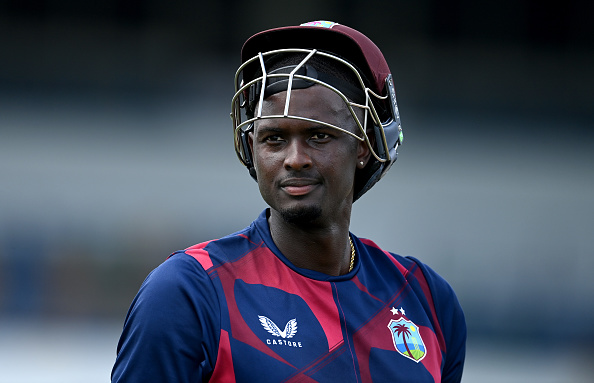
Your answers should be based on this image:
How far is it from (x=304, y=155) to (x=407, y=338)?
0.58 meters

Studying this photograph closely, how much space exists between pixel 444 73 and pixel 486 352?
265cm

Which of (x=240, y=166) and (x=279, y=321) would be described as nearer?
(x=279, y=321)

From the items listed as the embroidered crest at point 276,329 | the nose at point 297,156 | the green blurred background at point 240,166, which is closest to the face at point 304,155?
the nose at point 297,156

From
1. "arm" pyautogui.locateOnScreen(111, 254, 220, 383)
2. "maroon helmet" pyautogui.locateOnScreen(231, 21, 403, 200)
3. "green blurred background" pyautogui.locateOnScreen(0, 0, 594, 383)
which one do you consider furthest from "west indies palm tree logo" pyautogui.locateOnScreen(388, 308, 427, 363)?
"green blurred background" pyautogui.locateOnScreen(0, 0, 594, 383)

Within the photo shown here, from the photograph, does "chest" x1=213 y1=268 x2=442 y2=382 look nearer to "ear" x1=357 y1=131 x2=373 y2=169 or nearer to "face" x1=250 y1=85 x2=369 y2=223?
"face" x1=250 y1=85 x2=369 y2=223

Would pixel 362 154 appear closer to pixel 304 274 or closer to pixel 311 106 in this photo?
pixel 311 106

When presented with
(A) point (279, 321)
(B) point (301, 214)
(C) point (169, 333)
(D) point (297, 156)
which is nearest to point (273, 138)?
(D) point (297, 156)

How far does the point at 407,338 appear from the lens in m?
2.08

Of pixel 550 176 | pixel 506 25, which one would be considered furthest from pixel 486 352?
pixel 506 25

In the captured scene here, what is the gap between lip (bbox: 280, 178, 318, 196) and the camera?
1.97m

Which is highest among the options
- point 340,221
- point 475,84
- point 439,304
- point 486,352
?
point 475,84

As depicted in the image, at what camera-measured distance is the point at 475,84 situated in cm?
727

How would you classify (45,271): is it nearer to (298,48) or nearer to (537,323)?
(537,323)

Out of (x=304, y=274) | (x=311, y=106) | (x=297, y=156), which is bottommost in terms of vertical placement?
(x=304, y=274)
